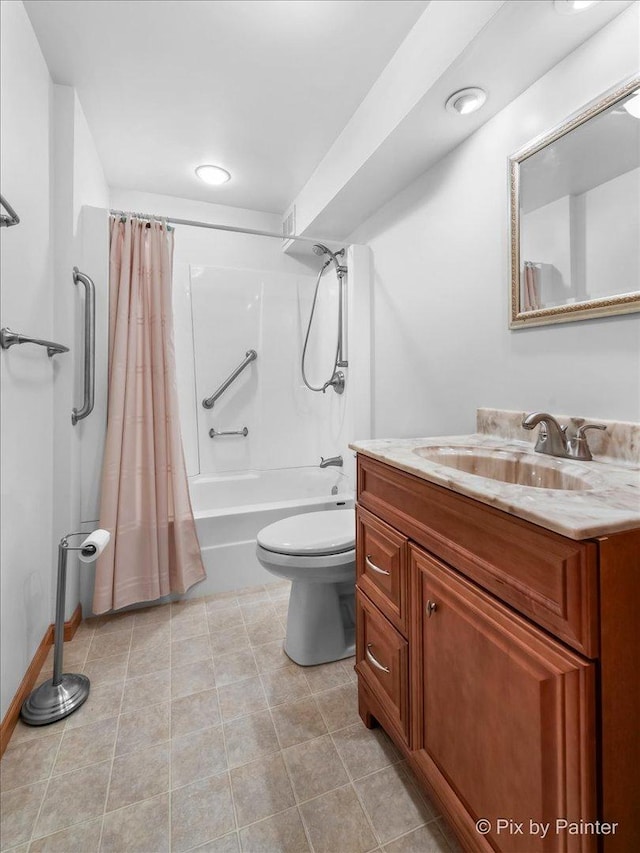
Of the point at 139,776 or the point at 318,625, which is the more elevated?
the point at 318,625

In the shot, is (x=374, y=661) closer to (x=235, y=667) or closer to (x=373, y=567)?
(x=373, y=567)

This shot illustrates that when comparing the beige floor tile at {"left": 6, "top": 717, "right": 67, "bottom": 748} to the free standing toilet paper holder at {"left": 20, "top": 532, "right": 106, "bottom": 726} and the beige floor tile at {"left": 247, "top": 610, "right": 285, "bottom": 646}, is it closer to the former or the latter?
the free standing toilet paper holder at {"left": 20, "top": 532, "right": 106, "bottom": 726}

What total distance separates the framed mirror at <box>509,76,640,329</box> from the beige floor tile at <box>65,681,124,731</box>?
190 cm

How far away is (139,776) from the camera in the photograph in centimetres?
110

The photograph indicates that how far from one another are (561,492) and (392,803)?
93cm

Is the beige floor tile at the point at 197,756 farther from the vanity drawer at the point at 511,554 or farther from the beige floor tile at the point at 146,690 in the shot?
the vanity drawer at the point at 511,554

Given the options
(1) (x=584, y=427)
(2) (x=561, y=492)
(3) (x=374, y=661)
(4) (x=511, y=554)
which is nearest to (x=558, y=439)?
(1) (x=584, y=427)

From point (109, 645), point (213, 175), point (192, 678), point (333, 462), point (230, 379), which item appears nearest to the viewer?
point (192, 678)

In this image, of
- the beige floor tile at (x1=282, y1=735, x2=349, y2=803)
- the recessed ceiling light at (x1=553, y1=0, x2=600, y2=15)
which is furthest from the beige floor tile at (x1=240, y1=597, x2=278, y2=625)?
the recessed ceiling light at (x1=553, y1=0, x2=600, y2=15)

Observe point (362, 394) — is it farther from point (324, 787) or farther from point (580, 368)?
point (324, 787)

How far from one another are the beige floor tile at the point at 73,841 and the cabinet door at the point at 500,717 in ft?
2.62

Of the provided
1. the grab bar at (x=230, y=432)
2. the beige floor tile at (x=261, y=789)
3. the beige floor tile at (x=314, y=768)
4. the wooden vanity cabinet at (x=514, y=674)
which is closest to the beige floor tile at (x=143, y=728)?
the beige floor tile at (x=261, y=789)

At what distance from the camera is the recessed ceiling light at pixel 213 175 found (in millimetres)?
2422

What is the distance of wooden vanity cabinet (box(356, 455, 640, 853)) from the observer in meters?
0.57
